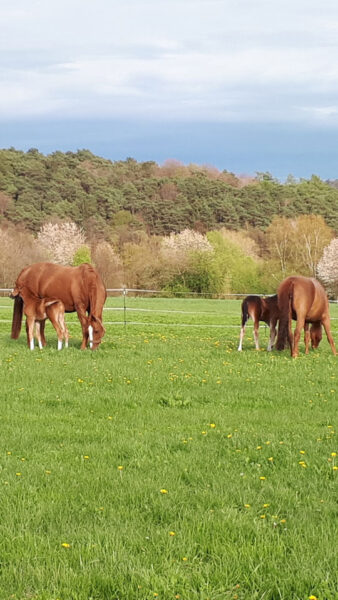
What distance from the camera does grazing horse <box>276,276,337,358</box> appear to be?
15.6 meters

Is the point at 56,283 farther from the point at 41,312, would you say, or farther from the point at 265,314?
the point at 265,314

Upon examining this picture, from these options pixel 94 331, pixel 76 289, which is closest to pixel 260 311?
pixel 94 331

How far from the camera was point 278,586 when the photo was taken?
407cm

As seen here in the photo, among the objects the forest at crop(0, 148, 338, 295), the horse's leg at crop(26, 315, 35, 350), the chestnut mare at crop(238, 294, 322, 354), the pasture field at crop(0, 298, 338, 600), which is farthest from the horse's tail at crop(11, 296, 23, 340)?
the forest at crop(0, 148, 338, 295)

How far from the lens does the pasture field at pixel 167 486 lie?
13.7ft

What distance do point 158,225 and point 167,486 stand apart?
299 feet

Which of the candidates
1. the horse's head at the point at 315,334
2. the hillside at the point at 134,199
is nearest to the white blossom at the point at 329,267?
the hillside at the point at 134,199

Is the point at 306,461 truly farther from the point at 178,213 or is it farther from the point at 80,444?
the point at 178,213

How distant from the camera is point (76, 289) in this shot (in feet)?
54.2

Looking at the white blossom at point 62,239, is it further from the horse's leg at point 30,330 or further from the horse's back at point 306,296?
the horse's back at point 306,296

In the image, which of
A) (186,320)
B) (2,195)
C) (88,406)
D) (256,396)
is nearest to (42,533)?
(88,406)

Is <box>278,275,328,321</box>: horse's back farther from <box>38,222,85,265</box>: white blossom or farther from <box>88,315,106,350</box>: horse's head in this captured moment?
<box>38,222,85,265</box>: white blossom

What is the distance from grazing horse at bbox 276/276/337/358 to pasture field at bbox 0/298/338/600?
149 inches

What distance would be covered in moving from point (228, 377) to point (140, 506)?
672 cm
